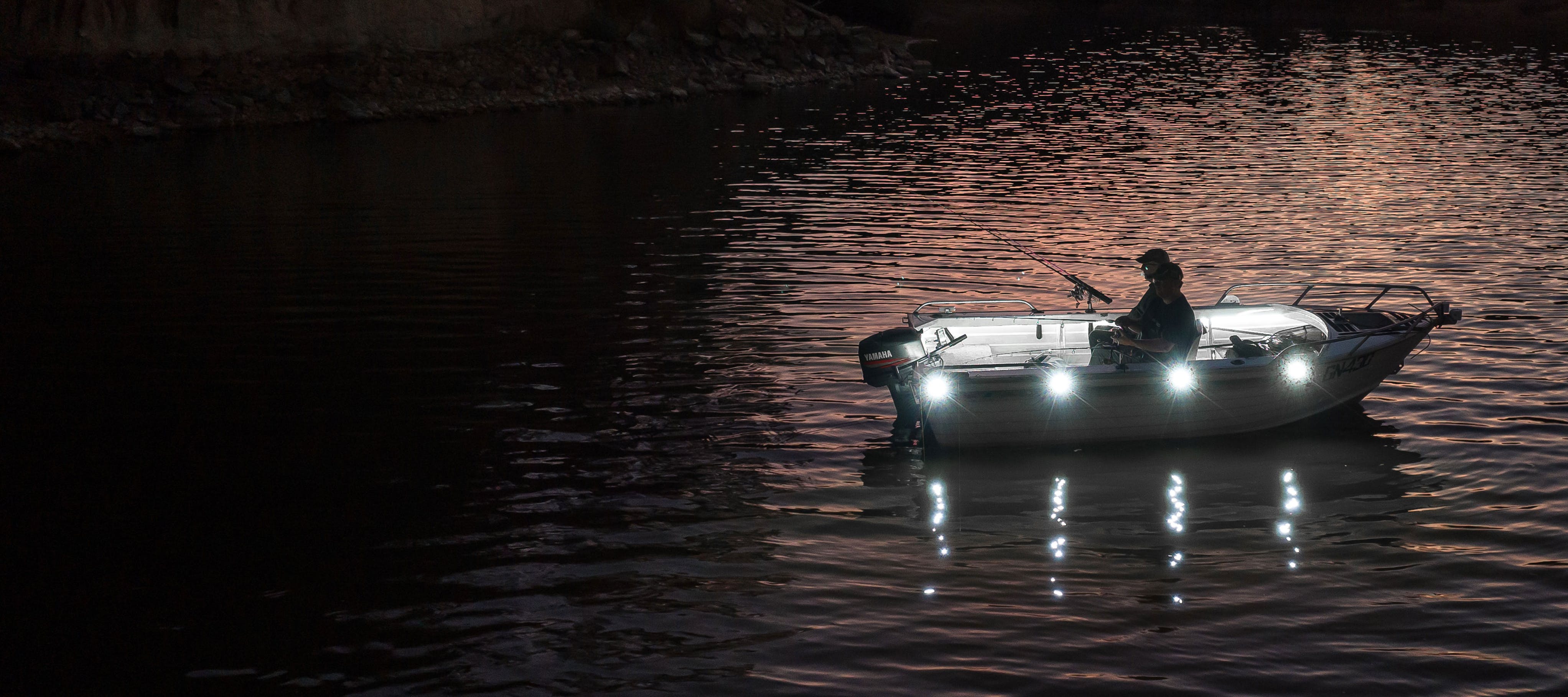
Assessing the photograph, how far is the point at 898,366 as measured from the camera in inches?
517

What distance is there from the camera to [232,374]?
1633 centimetres

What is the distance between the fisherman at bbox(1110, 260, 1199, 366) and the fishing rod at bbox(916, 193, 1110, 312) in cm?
77

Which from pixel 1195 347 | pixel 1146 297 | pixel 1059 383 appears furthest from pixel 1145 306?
pixel 1059 383

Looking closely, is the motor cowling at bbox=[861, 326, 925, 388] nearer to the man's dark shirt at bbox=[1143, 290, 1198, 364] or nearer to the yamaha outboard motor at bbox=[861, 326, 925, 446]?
the yamaha outboard motor at bbox=[861, 326, 925, 446]

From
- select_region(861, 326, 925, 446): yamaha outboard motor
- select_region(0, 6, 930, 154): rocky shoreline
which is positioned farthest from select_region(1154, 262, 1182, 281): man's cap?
select_region(0, 6, 930, 154): rocky shoreline

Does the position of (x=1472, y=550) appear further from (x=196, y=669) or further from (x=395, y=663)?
(x=196, y=669)

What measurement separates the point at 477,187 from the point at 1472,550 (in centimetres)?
2459

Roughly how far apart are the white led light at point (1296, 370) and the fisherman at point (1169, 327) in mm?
920

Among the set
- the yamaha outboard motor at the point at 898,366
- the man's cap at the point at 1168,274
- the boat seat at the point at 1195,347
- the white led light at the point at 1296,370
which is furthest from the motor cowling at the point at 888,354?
the white led light at the point at 1296,370

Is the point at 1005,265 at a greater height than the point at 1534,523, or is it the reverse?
the point at 1005,265

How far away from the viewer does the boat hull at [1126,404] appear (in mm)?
12477

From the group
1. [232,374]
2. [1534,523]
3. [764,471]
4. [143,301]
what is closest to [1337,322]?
[1534,523]

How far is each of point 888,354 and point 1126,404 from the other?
237cm

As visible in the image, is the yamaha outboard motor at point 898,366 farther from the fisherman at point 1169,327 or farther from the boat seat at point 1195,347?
the boat seat at point 1195,347
